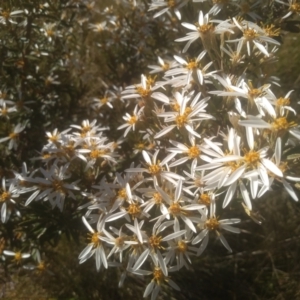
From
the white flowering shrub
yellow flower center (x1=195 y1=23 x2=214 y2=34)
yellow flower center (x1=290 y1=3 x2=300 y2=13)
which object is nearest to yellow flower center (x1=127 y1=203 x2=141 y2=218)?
the white flowering shrub

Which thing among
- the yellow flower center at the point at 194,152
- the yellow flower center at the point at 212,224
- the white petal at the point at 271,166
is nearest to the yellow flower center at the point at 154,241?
the yellow flower center at the point at 212,224

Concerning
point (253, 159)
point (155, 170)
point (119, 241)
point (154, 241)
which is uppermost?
point (253, 159)

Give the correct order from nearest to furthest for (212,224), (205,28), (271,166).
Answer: (271,166)
(212,224)
(205,28)

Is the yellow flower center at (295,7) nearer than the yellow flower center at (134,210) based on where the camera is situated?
No

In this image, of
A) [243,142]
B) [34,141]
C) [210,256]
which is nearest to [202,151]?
[243,142]

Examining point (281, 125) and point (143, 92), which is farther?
point (143, 92)

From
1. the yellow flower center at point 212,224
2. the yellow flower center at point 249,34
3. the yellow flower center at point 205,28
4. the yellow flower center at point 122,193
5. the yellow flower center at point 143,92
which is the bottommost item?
the yellow flower center at point 122,193

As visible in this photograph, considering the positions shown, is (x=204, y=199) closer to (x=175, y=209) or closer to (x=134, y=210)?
(x=175, y=209)

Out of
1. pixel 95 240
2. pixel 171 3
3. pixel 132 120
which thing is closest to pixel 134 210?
pixel 95 240

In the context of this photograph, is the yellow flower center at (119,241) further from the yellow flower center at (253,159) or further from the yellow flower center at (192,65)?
the yellow flower center at (192,65)

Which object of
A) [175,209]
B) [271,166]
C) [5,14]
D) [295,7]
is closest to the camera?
[271,166]
